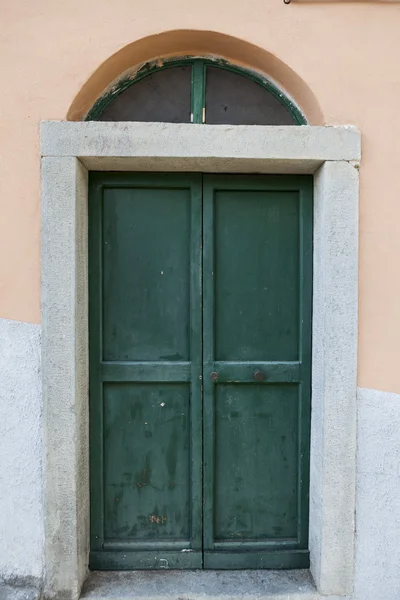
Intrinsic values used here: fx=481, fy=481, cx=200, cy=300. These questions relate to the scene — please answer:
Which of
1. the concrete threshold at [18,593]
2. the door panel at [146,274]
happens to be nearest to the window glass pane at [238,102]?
the door panel at [146,274]

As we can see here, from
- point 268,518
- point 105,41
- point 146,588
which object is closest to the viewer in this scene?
point 105,41

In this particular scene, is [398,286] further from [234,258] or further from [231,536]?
[231,536]

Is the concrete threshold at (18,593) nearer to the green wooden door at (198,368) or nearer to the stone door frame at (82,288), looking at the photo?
the stone door frame at (82,288)

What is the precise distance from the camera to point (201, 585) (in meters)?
2.76

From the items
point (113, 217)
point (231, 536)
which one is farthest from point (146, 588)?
point (113, 217)

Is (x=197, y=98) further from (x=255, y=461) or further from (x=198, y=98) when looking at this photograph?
(x=255, y=461)

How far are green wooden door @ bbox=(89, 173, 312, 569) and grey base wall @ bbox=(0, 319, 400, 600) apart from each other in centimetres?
34

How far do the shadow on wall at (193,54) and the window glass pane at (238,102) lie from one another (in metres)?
0.08

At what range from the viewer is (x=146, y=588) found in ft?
8.99

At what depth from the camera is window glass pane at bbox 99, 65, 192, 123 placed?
2.80 m

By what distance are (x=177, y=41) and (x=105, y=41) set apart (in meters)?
0.40

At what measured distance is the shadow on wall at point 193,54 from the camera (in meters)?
2.62

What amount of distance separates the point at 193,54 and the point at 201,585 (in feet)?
10.0

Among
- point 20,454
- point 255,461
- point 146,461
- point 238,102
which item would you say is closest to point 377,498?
point 255,461
